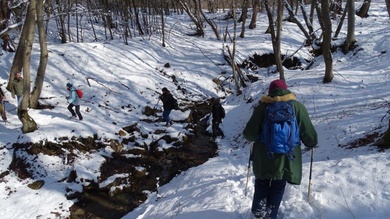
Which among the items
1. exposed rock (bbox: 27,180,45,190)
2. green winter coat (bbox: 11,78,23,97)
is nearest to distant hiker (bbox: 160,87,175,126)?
green winter coat (bbox: 11,78,23,97)

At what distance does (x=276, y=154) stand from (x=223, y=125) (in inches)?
413

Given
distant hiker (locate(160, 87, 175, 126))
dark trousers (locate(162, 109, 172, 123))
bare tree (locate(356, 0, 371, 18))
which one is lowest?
dark trousers (locate(162, 109, 172, 123))

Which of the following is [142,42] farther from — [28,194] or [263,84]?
[28,194]

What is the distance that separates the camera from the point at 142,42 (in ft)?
77.2

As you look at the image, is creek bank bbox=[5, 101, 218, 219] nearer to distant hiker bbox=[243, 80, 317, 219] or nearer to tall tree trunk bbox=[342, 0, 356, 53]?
Answer: distant hiker bbox=[243, 80, 317, 219]

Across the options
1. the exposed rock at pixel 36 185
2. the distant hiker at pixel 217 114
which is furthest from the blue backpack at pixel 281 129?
the distant hiker at pixel 217 114

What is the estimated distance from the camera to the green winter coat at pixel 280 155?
3.89m

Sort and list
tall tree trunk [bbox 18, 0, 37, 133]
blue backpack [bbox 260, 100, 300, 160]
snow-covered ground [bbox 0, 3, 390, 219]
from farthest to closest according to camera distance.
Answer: tall tree trunk [bbox 18, 0, 37, 133] < snow-covered ground [bbox 0, 3, 390, 219] < blue backpack [bbox 260, 100, 300, 160]

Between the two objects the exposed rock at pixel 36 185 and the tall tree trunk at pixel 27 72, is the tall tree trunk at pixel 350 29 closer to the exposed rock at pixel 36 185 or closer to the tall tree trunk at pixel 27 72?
the tall tree trunk at pixel 27 72

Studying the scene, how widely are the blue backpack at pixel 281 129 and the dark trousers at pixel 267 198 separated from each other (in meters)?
0.49

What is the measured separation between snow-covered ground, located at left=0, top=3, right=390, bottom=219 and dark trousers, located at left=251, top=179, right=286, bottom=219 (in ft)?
1.88

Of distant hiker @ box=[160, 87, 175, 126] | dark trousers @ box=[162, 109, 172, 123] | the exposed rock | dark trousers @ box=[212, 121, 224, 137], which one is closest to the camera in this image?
the exposed rock

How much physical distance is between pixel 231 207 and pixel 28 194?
6796mm

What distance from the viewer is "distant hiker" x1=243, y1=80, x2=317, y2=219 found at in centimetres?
389
